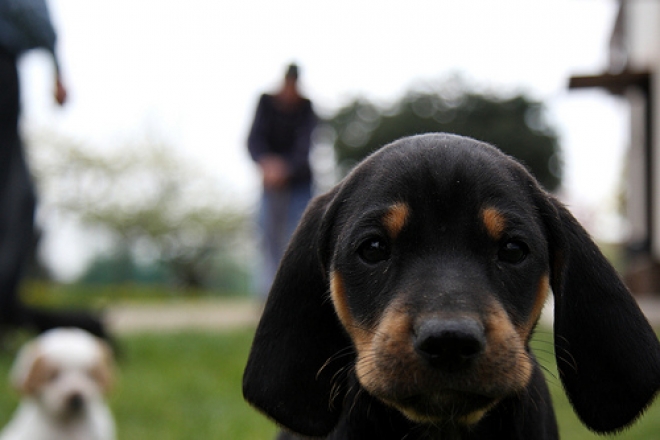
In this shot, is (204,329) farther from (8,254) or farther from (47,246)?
(47,246)

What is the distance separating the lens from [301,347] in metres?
2.86

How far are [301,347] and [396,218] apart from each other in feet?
2.15

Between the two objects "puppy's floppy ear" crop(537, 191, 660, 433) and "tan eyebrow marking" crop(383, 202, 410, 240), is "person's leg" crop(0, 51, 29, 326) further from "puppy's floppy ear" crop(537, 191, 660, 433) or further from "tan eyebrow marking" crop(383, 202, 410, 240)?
"puppy's floppy ear" crop(537, 191, 660, 433)

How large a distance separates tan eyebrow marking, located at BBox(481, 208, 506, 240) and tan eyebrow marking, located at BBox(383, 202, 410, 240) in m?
0.26

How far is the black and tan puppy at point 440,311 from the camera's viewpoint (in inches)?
91.8

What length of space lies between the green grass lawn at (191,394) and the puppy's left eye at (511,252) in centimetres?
101

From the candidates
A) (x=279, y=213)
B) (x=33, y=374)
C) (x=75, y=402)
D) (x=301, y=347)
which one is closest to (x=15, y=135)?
(x=33, y=374)

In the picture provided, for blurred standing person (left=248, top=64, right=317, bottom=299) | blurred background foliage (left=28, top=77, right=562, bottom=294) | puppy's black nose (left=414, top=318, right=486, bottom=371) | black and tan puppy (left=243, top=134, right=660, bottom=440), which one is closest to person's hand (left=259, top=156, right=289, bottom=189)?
blurred standing person (left=248, top=64, right=317, bottom=299)

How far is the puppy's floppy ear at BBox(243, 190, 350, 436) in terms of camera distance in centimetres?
281

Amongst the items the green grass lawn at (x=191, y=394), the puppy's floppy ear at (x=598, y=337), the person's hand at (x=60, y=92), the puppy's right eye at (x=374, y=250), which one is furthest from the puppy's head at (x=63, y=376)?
the puppy's floppy ear at (x=598, y=337)

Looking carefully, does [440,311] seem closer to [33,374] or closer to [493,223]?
[493,223]

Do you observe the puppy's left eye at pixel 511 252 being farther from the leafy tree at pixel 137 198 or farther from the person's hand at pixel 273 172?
the leafy tree at pixel 137 198

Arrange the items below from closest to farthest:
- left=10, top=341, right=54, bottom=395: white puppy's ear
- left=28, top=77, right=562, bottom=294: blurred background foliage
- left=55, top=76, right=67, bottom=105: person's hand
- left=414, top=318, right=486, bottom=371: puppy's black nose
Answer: left=414, top=318, right=486, bottom=371: puppy's black nose, left=55, top=76, right=67, bottom=105: person's hand, left=10, top=341, right=54, bottom=395: white puppy's ear, left=28, top=77, right=562, bottom=294: blurred background foliage

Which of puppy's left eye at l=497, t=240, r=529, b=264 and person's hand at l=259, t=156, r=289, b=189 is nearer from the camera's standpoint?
puppy's left eye at l=497, t=240, r=529, b=264
